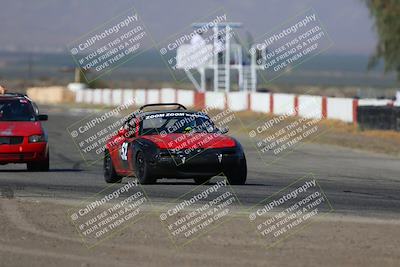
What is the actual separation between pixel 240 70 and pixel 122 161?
Result: 49.8m

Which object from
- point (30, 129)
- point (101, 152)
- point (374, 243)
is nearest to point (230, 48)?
point (101, 152)

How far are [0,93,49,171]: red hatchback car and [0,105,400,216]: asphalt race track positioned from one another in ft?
0.98

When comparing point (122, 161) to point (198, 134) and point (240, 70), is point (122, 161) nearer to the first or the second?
point (198, 134)

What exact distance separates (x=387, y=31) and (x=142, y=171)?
25.2 metres

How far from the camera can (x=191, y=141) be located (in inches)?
669

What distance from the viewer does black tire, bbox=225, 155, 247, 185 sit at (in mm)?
17172

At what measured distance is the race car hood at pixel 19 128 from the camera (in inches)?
817

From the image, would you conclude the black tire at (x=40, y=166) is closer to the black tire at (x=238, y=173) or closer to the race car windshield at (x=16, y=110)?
the race car windshield at (x=16, y=110)

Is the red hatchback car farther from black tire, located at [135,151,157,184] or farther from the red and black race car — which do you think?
black tire, located at [135,151,157,184]

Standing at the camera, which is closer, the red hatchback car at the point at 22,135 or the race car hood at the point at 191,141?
the race car hood at the point at 191,141

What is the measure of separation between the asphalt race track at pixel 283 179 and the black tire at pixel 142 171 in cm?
18

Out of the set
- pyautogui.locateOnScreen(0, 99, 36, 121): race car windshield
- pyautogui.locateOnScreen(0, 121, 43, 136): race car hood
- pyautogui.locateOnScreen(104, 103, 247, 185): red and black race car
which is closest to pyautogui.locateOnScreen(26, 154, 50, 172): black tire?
pyautogui.locateOnScreen(0, 121, 43, 136): race car hood

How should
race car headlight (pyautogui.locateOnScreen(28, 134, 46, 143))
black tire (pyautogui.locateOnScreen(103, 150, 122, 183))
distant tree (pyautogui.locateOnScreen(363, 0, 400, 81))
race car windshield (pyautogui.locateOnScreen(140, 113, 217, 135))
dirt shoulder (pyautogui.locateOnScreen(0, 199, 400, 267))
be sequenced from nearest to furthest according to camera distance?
1. dirt shoulder (pyautogui.locateOnScreen(0, 199, 400, 267))
2. race car windshield (pyautogui.locateOnScreen(140, 113, 217, 135))
3. black tire (pyautogui.locateOnScreen(103, 150, 122, 183))
4. race car headlight (pyautogui.locateOnScreen(28, 134, 46, 143))
5. distant tree (pyautogui.locateOnScreen(363, 0, 400, 81))

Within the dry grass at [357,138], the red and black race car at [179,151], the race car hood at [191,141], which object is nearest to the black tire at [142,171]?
the red and black race car at [179,151]
